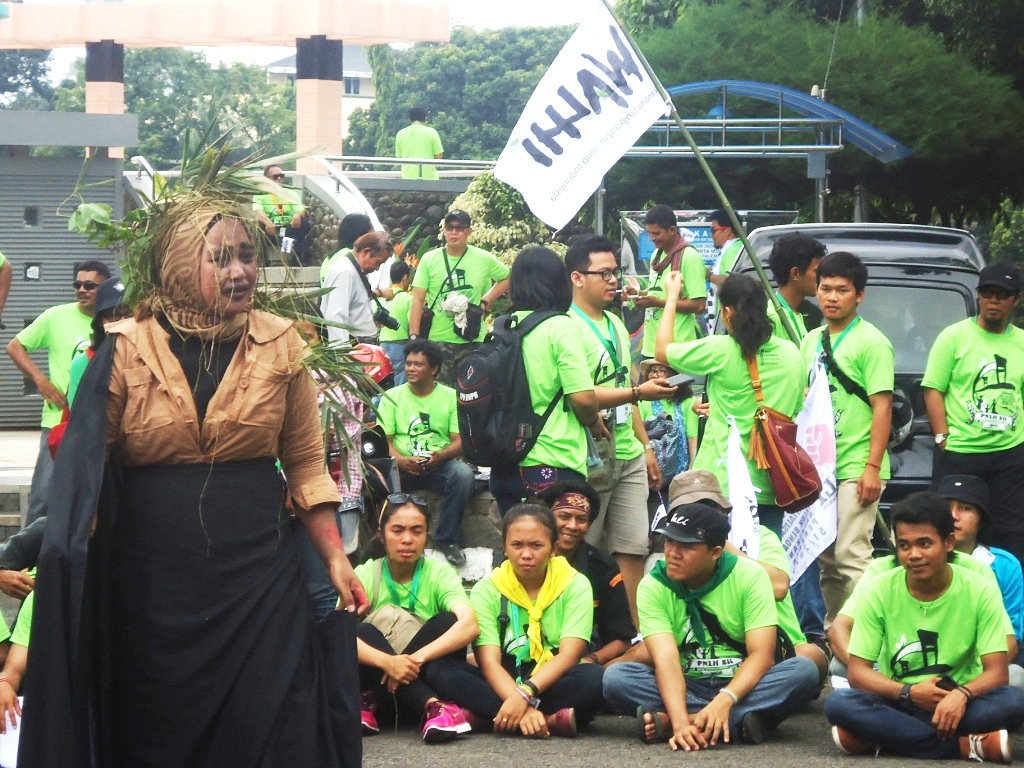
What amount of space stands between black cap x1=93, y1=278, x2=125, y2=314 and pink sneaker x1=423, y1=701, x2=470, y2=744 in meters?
2.38

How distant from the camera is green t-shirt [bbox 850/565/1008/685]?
20.5ft

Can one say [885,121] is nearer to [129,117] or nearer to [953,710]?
[129,117]

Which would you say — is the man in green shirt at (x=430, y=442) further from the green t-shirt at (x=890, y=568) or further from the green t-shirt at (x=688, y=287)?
the green t-shirt at (x=890, y=568)

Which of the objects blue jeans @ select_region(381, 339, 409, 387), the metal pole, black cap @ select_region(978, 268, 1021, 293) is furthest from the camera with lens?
black cap @ select_region(978, 268, 1021, 293)

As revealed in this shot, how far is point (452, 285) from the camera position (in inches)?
458

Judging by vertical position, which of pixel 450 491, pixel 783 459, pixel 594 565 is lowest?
pixel 594 565

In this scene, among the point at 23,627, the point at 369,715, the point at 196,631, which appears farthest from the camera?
the point at 369,715

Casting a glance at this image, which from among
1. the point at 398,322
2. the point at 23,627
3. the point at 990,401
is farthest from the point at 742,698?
the point at 398,322

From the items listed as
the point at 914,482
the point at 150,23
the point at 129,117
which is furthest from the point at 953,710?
the point at 150,23

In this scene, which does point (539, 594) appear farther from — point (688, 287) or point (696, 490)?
point (688, 287)

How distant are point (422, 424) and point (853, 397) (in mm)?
2778

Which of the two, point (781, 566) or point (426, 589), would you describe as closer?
point (781, 566)

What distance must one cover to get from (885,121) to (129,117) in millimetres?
7760

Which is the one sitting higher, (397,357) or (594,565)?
(397,357)
